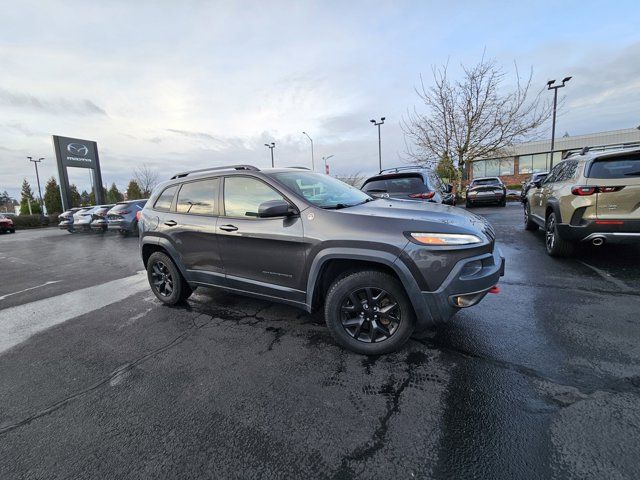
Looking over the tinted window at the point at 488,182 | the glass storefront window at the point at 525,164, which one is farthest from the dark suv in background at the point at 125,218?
the glass storefront window at the point at 525,164

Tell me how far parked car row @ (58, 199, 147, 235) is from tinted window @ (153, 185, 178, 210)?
25.0ft

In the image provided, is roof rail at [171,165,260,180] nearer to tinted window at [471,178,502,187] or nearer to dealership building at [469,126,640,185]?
tinted window at [471,178,502,187]

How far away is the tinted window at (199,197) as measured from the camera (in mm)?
3766

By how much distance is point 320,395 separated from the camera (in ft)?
7.92

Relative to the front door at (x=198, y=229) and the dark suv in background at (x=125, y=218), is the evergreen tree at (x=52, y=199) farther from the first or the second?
the front door at (x=198, y=229)

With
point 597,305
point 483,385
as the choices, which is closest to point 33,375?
point 483,385

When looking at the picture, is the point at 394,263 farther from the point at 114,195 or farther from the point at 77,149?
the point at 114,195

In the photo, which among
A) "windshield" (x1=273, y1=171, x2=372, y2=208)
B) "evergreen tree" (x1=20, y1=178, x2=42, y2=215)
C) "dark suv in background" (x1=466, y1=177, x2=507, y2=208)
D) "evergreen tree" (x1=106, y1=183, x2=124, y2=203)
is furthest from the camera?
"evergreen tree" (x1=106, y1=183, x2=124, y2=203)

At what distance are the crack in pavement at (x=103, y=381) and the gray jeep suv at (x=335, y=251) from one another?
72 cm

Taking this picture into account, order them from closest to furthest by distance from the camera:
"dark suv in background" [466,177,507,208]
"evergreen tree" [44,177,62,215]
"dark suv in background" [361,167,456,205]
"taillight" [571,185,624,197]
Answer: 1. "taillight" [571,185,624,197]
2. "dark suv in background" [361,167,456,205]
3. "dark suv in background" [466,177,507,208]
4. "evergreen tree" [44,177,62,215]

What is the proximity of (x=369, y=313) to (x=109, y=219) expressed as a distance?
46.3 ft

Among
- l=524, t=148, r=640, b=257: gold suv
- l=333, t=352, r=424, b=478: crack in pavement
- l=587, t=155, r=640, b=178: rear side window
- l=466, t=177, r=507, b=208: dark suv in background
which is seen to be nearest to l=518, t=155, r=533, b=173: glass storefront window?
l=466, t=177, r=507, b=208: dark suv in background

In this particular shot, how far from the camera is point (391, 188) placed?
7.15 m

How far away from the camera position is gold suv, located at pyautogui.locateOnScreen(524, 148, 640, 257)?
175 inches
